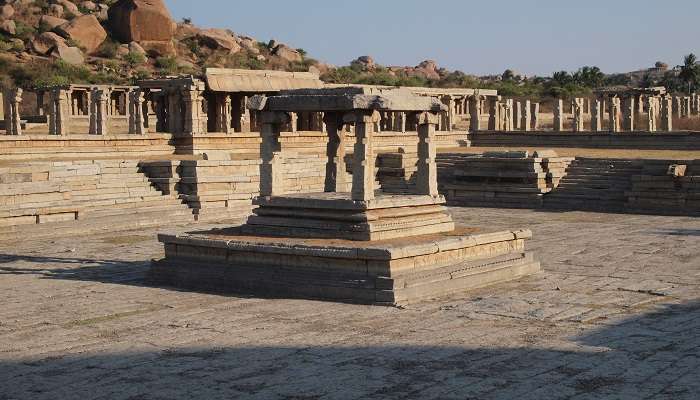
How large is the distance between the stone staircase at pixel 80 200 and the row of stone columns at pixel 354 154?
233 inches

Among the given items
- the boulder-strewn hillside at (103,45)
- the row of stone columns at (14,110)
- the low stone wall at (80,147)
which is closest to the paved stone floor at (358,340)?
the low stone wall at (80,147)

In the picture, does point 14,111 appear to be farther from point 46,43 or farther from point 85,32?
point 85,32

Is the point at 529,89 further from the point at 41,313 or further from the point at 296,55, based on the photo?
the point at 41,313

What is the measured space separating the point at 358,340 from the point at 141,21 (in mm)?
61522

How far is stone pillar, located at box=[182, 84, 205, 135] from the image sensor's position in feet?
98.8

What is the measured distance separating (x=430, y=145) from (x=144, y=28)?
56.9m

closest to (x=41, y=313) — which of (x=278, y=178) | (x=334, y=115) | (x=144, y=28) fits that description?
(x=278, y=178)

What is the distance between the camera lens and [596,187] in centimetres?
2236

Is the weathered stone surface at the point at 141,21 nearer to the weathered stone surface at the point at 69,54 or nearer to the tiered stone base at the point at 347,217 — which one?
the weathered stone surface at the point at 69,54

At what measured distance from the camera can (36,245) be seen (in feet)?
54.5

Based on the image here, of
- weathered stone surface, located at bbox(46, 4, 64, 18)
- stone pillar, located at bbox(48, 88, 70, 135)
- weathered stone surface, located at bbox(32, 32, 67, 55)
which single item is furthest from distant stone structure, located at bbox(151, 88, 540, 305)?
weathered stone surface, located at bbox(46, 4, 64, 18)

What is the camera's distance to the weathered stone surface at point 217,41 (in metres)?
76.1

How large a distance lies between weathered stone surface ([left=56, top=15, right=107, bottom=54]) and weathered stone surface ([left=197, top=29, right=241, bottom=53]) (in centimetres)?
1088

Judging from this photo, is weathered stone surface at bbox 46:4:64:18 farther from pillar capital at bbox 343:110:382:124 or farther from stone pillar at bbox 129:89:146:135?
pillar capital at bbox 343:110:382:124
